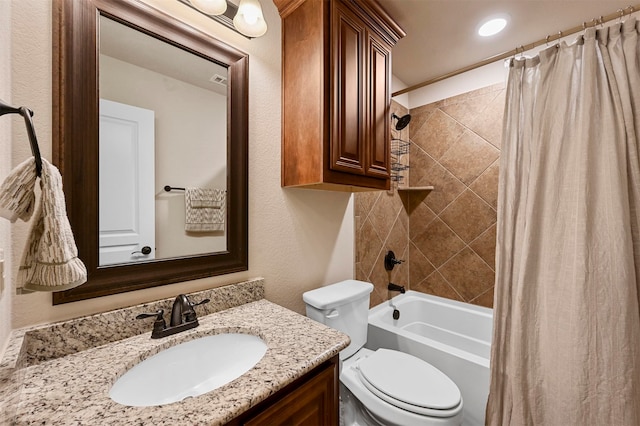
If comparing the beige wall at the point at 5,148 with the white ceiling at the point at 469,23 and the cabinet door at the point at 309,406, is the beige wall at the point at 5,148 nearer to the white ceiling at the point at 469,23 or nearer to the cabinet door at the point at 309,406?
the cabinet door at the point at 309,406

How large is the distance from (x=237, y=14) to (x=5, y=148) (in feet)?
2.98

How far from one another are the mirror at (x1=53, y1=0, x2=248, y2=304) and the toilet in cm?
54

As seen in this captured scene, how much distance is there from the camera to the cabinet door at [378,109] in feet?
4.49

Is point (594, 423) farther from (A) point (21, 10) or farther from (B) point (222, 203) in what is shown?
(A) point (21, 10)

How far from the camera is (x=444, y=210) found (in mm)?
2305

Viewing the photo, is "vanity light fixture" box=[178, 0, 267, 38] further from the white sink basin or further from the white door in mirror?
the white sink basin

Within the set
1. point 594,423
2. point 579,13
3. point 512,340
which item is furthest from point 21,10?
point 579,13

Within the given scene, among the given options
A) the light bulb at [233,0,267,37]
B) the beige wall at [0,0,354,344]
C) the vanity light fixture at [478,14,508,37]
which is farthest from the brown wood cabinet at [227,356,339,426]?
the vanity light fixture at [478,14,508,37]

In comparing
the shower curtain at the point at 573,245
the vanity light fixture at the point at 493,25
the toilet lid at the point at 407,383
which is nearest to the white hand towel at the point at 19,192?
the toilet lid at the point at 407,383

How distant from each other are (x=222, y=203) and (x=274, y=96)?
609 mm

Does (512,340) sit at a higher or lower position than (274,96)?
lower

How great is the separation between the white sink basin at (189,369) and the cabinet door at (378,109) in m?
0.98

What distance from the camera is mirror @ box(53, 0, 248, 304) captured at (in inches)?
31.5

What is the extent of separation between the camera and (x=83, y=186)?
2.66ft
